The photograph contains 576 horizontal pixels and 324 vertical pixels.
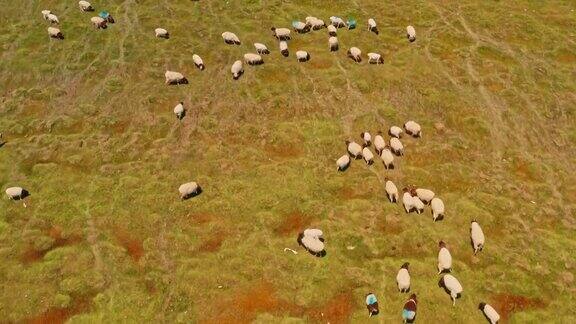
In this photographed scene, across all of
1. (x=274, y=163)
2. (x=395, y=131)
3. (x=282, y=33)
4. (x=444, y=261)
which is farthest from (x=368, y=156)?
(x=282, y=33)

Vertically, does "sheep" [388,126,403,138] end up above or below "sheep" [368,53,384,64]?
below

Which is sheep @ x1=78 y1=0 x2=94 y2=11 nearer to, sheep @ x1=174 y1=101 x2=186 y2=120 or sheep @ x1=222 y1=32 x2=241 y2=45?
sheep @ x1=222 y1=32 x2=241 y2=45

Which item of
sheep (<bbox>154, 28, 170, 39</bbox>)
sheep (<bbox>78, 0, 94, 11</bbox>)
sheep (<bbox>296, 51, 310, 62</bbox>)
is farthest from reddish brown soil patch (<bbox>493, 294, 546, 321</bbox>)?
sheep (<bbox>78, 0, 94, 11</bbox>)

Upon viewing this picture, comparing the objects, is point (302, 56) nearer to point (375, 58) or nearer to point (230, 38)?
point (375, 58)

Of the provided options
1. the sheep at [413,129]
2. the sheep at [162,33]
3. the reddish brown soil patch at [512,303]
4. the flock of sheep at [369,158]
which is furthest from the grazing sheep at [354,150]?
the sheep at [162,33]

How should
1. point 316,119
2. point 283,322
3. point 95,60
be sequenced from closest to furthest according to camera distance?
point 283,322 → point 316,119 → point 95,60

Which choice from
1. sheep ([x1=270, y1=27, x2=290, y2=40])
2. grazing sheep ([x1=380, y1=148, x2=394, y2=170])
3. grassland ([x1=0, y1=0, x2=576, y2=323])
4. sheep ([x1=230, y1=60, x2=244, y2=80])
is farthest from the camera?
sheep ([x1=270, y1=27, x2=290, y2=40])

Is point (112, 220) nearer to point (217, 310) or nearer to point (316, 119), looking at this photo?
point (217, 310)

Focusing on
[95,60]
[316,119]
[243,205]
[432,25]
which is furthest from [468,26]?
[95,60]
